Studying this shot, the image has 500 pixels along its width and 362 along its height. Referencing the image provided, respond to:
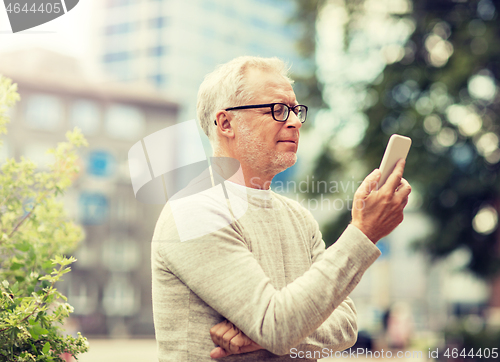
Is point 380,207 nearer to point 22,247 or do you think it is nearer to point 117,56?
point 22,247

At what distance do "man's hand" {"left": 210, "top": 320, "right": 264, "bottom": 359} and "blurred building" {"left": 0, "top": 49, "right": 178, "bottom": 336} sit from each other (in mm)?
34457

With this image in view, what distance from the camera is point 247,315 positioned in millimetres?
1451

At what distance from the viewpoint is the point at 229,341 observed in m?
1.52

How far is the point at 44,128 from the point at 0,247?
118 ft

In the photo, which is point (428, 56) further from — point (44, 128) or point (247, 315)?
point (44, 128)

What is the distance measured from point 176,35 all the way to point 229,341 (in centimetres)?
6808

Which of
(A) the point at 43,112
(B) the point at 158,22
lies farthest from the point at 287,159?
(B) the point at 158,22

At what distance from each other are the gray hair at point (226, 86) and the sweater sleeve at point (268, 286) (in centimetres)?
55

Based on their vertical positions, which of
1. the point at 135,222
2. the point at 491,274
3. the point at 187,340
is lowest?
the point at 135,222

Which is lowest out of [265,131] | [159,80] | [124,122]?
[265,131]

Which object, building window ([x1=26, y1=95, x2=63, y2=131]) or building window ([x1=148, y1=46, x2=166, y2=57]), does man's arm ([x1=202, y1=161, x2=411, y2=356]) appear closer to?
building window ([x1=26, y1=95, x2=63, y2=131])

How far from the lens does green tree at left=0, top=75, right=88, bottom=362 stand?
1846mm

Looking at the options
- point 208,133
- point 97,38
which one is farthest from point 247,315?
point 97,38

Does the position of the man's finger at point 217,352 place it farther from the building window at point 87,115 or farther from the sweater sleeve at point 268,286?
the building window at point 87,115
